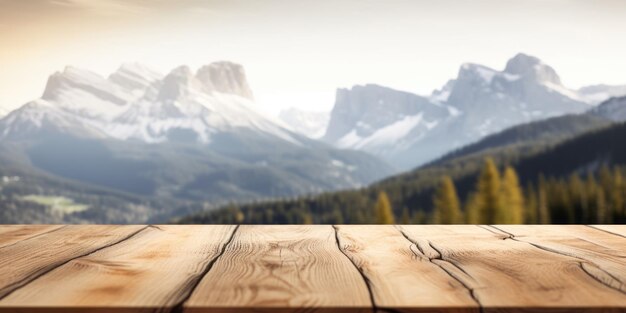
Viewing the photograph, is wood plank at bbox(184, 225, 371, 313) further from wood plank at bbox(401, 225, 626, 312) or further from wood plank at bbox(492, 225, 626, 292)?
wood plank at bbox(492, 225, 626, 292)

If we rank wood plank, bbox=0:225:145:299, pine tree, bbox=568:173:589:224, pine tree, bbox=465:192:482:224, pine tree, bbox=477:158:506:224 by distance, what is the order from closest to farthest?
wood plank, bbox=0:225:145:299 → pine tree, bbox=477:158:506:224 → pine tree, bbox=465:192:482:224 → pine tree, bbox=568:173:589:224

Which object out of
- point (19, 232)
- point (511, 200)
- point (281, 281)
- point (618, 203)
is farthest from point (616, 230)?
point (618, 203)

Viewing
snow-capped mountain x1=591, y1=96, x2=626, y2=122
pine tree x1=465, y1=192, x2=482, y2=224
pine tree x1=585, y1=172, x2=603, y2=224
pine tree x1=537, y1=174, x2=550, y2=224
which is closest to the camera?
pine tree x1=465, y1=192, x2=482, y2=224

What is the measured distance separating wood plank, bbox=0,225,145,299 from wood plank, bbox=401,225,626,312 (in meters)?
0.93

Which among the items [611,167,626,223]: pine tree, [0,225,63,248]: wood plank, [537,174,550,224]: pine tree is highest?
[0,225,63,248]: wood plank

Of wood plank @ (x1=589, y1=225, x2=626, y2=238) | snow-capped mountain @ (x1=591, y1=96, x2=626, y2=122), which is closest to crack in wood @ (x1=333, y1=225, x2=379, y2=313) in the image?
wood plank @ (x1=589, y1=225, x2=626, y2=238)

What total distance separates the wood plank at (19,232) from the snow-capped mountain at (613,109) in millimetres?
208750

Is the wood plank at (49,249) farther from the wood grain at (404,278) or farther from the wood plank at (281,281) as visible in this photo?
the wood grain at (404,278)

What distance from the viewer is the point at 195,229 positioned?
230 centimetres

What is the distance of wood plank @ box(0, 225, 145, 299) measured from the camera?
52.6 inches

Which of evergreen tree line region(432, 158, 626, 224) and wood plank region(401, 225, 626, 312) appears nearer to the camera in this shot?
wood plank region(401, 225, 626, 312)

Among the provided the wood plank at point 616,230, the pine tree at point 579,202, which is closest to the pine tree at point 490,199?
the pine tree at point 579,202

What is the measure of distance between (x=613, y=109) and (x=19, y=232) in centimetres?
21589

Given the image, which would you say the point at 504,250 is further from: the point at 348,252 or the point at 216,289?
the point at 216,289
